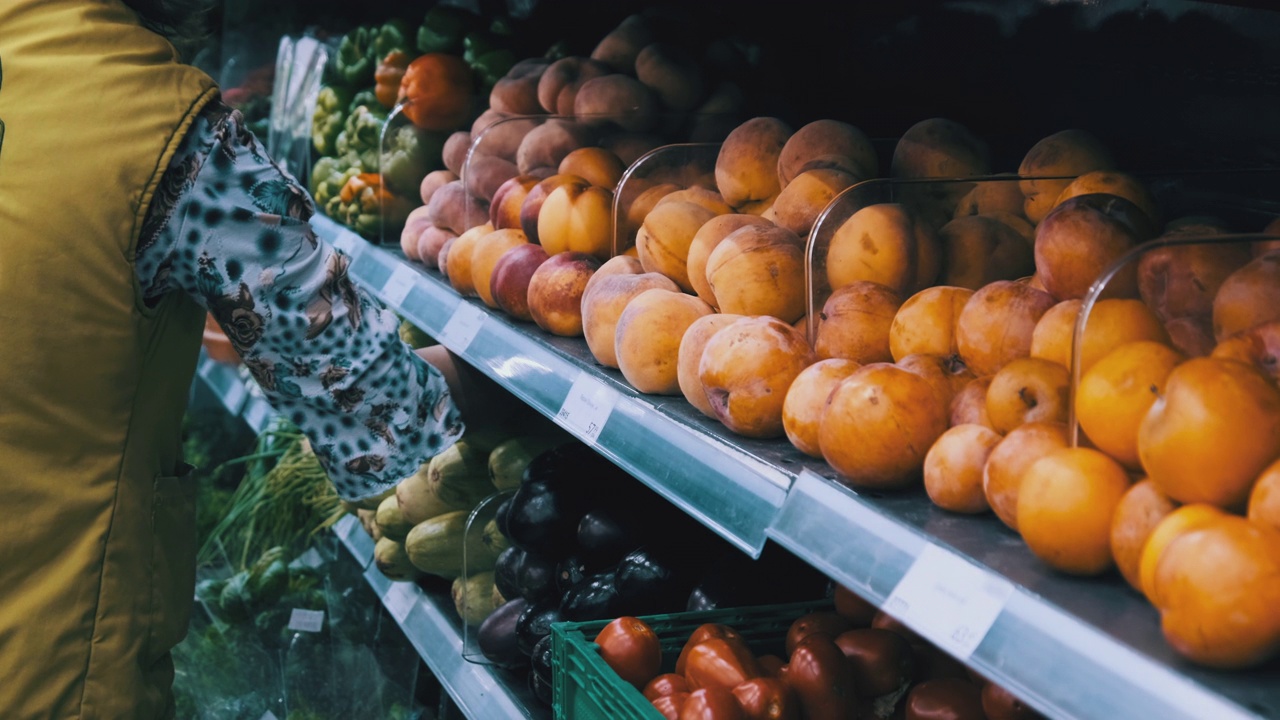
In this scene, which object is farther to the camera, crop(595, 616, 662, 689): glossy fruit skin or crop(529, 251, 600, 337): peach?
crop(529, 251, 600, 337): peach

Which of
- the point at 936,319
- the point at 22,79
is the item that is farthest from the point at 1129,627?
the point at 22,79

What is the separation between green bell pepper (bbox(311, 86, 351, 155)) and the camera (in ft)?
10.4

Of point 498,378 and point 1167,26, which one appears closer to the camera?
point 1167,26

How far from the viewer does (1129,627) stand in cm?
69

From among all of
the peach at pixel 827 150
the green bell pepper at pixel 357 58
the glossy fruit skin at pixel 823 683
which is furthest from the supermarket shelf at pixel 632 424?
the green bell pepper at pixel 357 58

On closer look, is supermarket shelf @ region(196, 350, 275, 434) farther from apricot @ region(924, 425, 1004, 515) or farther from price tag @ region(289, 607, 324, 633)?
apricot @ region(924, 425, 1004, 515)

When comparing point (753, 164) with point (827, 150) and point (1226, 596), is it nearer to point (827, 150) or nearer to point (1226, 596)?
point (827, 150)

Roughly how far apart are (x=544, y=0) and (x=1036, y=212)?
6.20ft

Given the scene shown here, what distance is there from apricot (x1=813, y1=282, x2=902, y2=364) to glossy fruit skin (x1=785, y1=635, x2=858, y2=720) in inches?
13.2

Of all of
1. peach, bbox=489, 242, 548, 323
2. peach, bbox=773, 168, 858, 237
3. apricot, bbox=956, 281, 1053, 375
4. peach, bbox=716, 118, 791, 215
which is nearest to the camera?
apricot, bbox=956, 281, 1053, 375

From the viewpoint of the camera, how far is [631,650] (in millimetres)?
1265

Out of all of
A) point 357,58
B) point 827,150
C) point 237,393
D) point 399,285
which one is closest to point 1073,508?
point 827,150

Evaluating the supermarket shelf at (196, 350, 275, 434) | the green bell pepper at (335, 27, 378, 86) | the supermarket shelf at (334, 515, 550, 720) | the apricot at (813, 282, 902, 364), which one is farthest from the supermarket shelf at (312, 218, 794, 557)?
the supermarket shelf at (196, 350, 275, 434)

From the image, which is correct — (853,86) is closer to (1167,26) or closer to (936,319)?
(1167,26)
